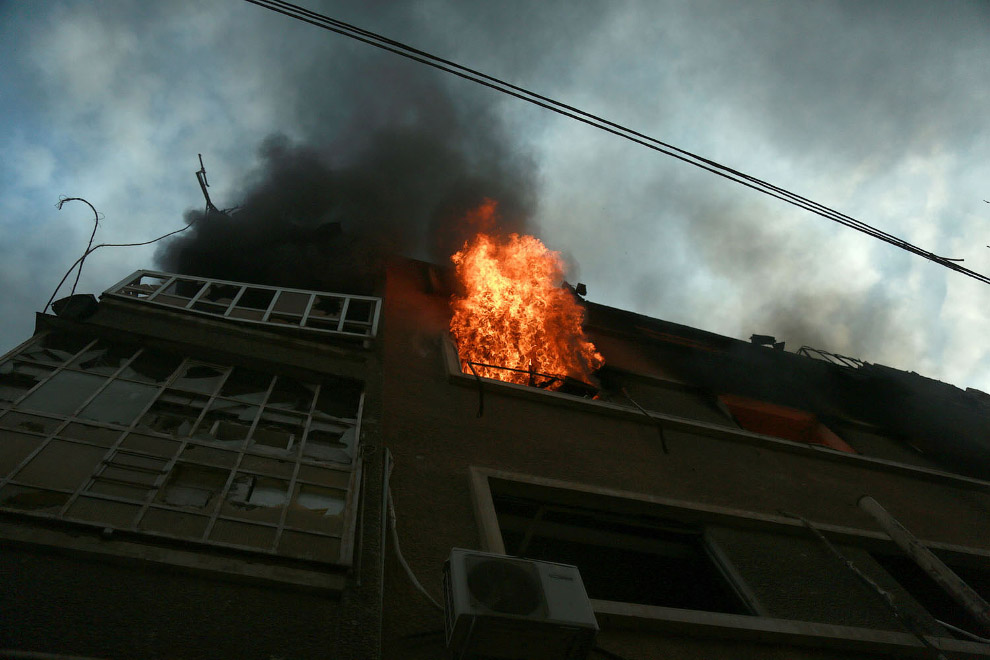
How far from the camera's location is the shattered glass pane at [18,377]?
4285mm

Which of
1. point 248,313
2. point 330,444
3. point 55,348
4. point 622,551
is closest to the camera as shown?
point 330,444

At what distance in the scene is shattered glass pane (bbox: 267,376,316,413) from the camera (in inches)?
205

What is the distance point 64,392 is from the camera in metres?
4.47

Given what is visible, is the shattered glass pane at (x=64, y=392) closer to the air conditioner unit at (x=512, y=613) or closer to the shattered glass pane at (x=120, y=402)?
the shattered glass pane at (x=120, y=402)

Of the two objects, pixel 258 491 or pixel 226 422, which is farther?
pixel 226 422

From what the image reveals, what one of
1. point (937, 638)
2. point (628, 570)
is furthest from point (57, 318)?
point (937, 638)

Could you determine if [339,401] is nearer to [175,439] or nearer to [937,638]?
[175,439]

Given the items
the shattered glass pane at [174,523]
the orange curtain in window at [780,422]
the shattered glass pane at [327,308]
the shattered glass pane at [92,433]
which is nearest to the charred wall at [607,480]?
the shattered glass pane at [327,308]

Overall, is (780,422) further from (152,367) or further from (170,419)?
(152,367)

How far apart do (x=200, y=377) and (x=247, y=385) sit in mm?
422

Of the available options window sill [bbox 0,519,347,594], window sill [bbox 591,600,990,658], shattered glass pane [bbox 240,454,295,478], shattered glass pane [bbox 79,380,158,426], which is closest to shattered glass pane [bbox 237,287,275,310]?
shattered glass pane [bbox 79,380,158,426]

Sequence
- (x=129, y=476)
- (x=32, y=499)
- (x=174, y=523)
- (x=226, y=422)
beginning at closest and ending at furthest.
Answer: (x=32, y=499), (x=174, y=523), (x=129, y=476), (x=226, y=422)

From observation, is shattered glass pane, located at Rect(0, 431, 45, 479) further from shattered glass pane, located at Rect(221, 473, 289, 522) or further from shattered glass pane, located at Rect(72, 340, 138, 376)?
shattered glass pane, located at Rect(221, 473, 289, 522)

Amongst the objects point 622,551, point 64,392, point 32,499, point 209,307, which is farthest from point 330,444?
point 209,307
